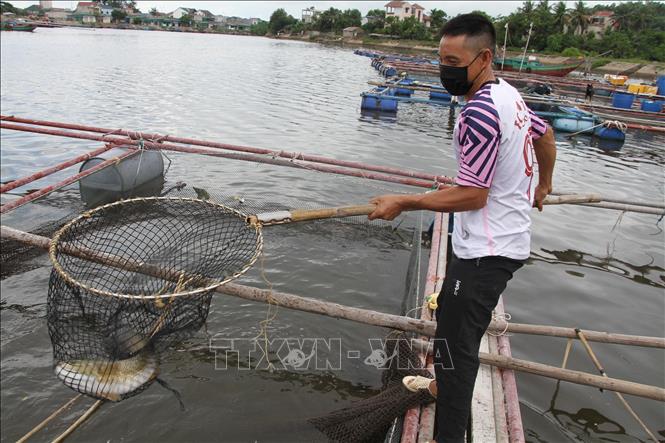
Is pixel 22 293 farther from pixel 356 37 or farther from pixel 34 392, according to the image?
pixel 356 37

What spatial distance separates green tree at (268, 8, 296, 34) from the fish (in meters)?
155

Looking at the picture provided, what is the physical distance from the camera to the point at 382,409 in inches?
129

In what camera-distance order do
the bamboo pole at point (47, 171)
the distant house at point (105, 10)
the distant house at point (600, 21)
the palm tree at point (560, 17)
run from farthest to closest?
the distant house at point (105, 10) → the distant house at point (600, 21) → the palm tree at point (560, 17) → the bamboo pole at point (47, 171)

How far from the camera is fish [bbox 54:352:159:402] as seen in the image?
2.96 metres

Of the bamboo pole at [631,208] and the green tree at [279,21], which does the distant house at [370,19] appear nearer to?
the green tree at [279,21]

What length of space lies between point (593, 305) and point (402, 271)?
2764 millimetres

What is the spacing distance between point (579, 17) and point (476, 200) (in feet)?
265

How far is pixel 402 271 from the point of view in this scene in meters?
6.95

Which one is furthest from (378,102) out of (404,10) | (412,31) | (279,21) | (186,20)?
(186,20)

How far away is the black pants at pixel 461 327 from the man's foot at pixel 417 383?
41 cm

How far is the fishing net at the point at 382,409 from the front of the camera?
326 cm

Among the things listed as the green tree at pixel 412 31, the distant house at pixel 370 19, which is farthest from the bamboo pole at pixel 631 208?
the distant house at pixel 370 19

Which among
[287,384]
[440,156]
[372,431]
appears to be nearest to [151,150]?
[287,384]

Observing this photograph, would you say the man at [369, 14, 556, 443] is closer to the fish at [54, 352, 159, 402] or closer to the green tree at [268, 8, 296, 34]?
the fish at [54, 352, 159, 402]
